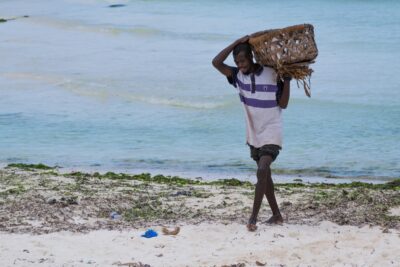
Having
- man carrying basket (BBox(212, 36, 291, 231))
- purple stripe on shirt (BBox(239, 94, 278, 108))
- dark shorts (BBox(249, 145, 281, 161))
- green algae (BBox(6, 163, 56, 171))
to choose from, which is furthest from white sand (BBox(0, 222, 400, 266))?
green algae (BBox(6, 163, 56, 171))

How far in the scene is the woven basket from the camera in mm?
6555

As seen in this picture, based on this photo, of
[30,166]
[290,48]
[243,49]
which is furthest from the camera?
[30,166]

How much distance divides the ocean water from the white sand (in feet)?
14.4

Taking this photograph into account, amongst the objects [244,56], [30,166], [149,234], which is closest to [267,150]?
[244,56]

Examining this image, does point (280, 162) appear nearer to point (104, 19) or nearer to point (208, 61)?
point (208, 61)

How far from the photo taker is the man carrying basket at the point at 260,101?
6.74 metres

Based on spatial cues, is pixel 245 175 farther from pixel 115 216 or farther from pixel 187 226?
pixel 187 226

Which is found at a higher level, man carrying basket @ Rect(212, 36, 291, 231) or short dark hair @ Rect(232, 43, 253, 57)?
short dark hair @ Rect(232, 43, 253, 57)

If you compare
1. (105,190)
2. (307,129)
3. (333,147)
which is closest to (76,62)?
(307,129)

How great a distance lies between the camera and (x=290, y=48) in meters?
6.55

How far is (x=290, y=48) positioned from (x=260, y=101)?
0.50m

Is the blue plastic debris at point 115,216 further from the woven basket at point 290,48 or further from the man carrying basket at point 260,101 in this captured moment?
the woven basket at point 290,48

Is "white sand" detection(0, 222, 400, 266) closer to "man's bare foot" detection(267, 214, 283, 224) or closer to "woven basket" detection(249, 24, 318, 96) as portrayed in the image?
"man's bare foot" detection(267, 214, 283, 224)

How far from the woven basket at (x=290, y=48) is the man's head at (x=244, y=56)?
13cm
